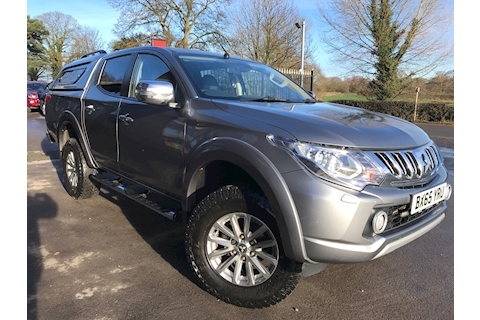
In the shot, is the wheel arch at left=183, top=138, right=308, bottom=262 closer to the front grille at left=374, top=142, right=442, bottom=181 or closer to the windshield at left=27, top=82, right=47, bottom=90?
the front grille at left=374, top=142, right=442, bottom=181

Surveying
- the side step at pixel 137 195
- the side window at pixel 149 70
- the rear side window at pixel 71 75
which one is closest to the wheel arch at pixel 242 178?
the side step at pixel 137 195

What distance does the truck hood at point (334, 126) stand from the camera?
2.33 m

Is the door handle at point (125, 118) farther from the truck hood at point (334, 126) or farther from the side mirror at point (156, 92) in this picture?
the truck hood at point (334, 126)

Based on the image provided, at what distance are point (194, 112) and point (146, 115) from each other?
67 centimetres

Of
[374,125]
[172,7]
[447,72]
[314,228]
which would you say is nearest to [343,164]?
[314,228]

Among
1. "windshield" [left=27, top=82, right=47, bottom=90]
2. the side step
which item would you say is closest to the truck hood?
the side step

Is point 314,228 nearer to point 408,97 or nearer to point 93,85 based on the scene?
point 93,85

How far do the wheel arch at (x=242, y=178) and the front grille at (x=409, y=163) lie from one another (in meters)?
0.65

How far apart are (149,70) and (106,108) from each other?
0.76 metres

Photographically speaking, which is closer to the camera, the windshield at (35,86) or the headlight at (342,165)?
the headlight at (342,165)

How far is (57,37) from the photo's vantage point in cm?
4328

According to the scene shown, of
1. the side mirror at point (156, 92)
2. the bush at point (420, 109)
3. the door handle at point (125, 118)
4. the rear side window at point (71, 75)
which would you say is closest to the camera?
the side mirror at point (156, 92)

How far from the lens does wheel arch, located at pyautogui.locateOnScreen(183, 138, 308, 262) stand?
2283 mm
